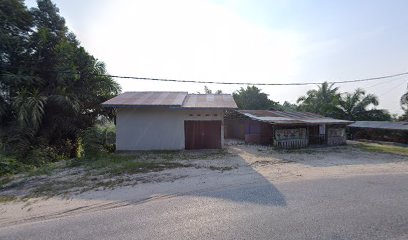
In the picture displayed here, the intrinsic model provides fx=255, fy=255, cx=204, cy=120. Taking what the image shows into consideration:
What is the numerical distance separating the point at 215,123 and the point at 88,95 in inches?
344

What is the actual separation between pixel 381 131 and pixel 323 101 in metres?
6.46

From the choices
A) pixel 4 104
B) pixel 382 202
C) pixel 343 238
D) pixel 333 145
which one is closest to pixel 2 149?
pixel 4 104

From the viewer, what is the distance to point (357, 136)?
27.4 meters

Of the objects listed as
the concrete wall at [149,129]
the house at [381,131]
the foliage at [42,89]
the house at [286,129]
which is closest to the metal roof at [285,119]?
the house at [286,129]

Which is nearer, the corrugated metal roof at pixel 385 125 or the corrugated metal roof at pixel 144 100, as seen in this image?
the corrugated metal roof at pixel 144 100

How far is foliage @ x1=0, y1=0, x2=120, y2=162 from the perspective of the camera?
13.4 meters

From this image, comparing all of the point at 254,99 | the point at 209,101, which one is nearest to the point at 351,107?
the point at 254,99

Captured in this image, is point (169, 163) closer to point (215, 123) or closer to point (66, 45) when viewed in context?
point (215, 123)

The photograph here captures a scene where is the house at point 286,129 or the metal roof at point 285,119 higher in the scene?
the metal roof at point 285,119

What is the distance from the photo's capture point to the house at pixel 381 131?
2288cm

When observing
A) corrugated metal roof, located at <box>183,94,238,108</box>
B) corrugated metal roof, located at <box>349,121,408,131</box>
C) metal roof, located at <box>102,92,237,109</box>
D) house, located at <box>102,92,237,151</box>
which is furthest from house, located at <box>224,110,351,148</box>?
corrugated metal roof, located at <box>349,121,408,131</box>

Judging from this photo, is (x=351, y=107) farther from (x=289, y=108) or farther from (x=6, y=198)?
(x=6, y=198)

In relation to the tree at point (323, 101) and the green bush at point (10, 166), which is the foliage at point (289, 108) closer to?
the tree at point (323, 101)

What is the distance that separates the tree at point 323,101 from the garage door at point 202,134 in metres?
17.0
